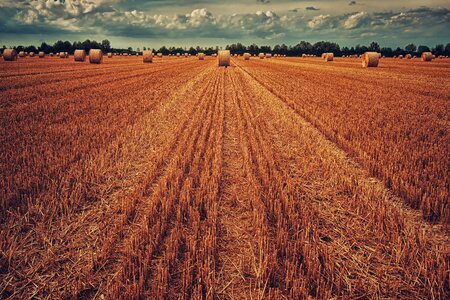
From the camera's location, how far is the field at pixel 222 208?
2883mm

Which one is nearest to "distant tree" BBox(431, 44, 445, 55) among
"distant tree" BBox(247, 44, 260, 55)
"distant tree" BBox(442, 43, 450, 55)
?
"distant tree" BBox(442, 43, 450, 55)

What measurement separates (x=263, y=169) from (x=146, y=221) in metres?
2.53

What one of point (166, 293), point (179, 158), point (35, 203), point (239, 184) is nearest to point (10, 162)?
point (35, 203)

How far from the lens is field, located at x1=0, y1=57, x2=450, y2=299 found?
288cm

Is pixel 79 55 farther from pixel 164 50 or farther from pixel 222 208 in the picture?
pixel 164 50

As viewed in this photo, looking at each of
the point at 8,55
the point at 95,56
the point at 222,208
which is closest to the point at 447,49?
the point at 95,56

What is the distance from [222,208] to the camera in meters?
4.34

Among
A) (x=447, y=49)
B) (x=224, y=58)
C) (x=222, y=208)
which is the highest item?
(x=447, y=49)

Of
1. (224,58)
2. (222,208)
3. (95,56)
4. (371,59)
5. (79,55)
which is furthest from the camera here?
(79,55)

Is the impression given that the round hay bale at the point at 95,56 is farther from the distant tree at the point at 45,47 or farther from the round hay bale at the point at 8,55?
the distant tree at the point at 45,47

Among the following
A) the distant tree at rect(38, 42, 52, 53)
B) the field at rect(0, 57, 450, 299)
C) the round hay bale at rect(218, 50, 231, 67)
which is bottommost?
the field at rect(0, 57, 450, 299)

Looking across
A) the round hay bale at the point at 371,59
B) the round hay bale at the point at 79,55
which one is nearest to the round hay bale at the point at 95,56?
the round hay bale at the point at 79,55

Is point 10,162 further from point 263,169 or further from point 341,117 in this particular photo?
point 341,117

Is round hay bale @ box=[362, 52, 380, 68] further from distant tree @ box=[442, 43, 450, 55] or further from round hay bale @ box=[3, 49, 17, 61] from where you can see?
distant tree @ box=[442, 43, 450, 55]
